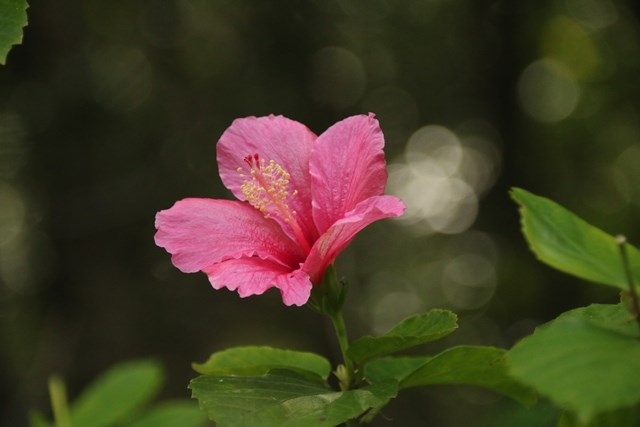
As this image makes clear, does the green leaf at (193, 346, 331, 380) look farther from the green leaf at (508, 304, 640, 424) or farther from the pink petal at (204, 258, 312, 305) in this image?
the green leaf at (508, 304, 640, 424)

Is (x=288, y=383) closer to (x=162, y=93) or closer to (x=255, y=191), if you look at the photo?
(x=255, y=191)

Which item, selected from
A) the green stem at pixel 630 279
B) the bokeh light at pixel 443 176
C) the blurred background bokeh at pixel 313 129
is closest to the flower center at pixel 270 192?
the green stem at pixel 630 279

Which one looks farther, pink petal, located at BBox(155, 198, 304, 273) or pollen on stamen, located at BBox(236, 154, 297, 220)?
pollen on stamen, located at BBox(236, 154, 297, 220)

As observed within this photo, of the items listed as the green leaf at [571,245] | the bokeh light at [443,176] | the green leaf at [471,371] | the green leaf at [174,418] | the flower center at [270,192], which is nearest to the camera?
the green leaf at [571,245]

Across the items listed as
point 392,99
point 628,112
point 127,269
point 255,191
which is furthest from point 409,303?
point 255,191

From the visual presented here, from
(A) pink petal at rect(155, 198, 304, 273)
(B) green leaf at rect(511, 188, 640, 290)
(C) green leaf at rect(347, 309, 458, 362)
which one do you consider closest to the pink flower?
(A) pink petal at rect(155, 198, 304, 273)

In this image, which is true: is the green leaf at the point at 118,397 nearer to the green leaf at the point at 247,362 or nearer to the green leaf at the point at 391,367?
the green leaf at the point at 247,362

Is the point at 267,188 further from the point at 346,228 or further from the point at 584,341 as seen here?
the point at 584,341
